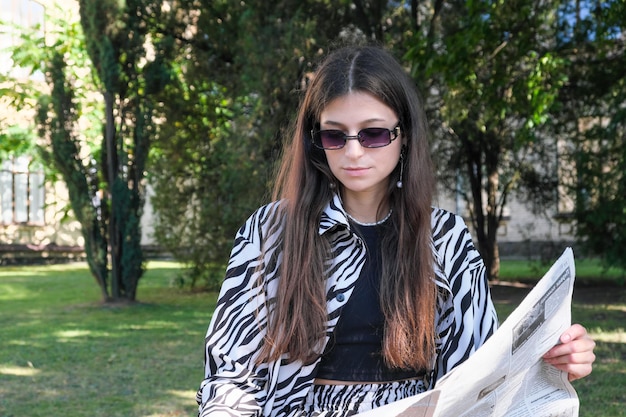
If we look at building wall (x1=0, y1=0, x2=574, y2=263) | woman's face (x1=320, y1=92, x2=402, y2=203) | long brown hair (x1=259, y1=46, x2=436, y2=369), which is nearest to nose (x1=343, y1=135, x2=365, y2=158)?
woman's face (x1=320, y1=92, x2=402, y2=203)

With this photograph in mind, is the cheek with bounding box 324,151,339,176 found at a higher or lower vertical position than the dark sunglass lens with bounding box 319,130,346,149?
lower

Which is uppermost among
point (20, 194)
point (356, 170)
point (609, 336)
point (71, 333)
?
point (356, 170)

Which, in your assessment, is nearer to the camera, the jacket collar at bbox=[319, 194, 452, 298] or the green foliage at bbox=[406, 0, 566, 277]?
the jacket collar at bbox=[319, 194, 452, 298]

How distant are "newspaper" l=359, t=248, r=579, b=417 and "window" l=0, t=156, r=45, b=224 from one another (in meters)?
27.0

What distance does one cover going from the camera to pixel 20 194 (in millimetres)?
27609

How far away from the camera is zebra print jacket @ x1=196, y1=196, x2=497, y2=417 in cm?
200

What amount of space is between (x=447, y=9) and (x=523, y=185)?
190 inches

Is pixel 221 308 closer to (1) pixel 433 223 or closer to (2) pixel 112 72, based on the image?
(1) pixel 433 223

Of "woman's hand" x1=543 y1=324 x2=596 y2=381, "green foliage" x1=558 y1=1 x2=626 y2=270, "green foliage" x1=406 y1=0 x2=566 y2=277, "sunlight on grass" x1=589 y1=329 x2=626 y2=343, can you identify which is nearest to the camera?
"woman's hand" x1=543 y1=324 x2=596 y2=381

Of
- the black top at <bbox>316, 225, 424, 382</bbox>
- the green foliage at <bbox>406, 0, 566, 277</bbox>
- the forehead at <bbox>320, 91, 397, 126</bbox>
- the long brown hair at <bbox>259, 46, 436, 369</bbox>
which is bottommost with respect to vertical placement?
the black top at <bbox>316, 225, 424, 382</bbox>

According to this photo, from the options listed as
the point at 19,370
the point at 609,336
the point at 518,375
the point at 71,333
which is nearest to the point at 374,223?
the point at 518,375

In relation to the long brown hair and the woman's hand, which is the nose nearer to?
the long brown hair

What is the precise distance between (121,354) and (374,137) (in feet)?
22.8

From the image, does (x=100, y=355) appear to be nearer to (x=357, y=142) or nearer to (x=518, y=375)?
(x=357, y=142)
